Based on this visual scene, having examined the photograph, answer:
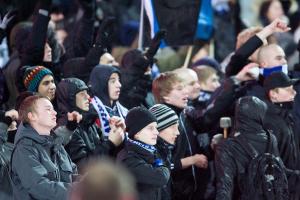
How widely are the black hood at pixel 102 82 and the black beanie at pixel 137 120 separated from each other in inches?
30.9

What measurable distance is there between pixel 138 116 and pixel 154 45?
1810 mm

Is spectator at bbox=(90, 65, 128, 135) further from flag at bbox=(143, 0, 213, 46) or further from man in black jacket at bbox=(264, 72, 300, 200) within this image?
flag at bbox=(143, 0, 213, 46)

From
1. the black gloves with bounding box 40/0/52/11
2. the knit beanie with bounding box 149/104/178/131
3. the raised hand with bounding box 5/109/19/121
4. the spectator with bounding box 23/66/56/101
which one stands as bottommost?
the knit beanie with bounding box 149/104/178/131

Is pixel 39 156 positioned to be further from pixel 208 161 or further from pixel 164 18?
pixel 164 18

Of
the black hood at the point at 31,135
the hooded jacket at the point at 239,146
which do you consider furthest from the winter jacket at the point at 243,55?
the black hood at the point at 31,135

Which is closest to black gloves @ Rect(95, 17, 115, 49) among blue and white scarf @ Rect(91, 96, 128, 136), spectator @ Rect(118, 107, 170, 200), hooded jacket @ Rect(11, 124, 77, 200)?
blue and white scarf @ Rect(91, 96, 128, 136)

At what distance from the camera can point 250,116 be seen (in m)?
7.73

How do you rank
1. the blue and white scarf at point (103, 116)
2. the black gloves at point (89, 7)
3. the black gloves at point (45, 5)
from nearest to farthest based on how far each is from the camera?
the blue and white scarf at point (103, 116) → the black gloves at point (45, 5) → the black gloves at point (89, 7)

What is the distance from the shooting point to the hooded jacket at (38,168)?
640cm

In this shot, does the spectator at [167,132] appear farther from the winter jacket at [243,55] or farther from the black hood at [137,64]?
the winter jacket at [243,55]

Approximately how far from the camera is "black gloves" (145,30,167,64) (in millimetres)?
8688

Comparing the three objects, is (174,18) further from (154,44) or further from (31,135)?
(31,135)

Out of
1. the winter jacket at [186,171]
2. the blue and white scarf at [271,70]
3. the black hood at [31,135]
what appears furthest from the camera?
the blue and white scarf at [271,70]

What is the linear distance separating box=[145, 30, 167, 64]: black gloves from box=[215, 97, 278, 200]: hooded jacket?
4.03 feet
